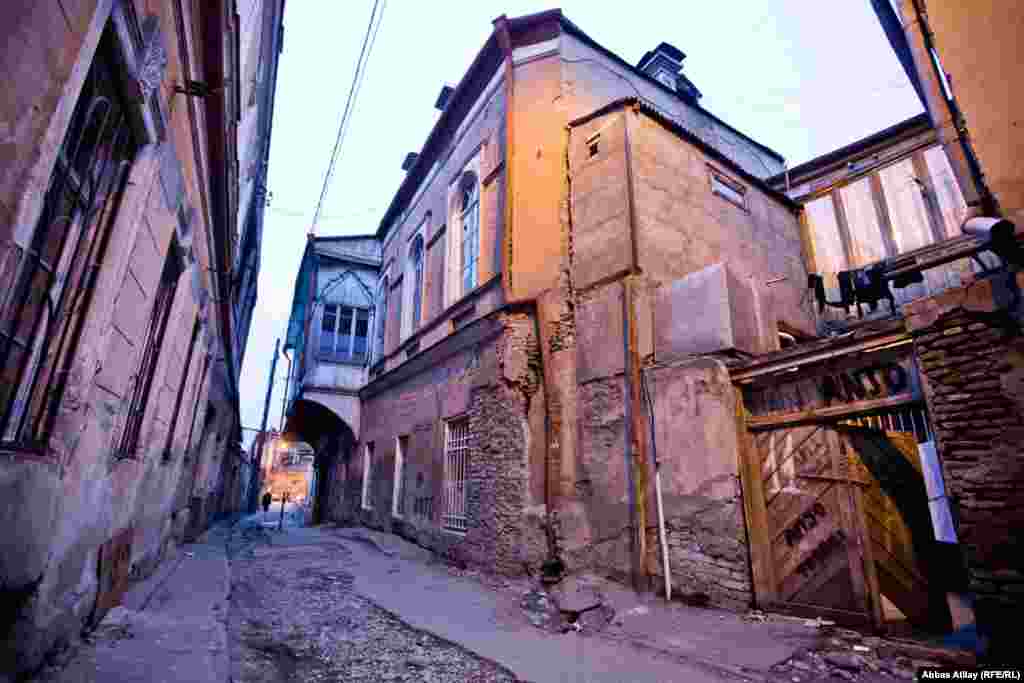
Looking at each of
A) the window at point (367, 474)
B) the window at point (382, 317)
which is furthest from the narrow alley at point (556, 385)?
the window at point (382, 317)

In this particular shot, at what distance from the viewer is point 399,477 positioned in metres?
11.1

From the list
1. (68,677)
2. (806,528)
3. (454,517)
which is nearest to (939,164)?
(806,528)

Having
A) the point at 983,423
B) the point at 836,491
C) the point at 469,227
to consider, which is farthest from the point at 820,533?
the point at 469,227

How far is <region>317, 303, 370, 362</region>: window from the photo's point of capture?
15602mm

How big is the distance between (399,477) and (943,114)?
426 inches

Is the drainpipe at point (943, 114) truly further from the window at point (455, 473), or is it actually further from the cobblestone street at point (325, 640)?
the window at point (455, 473)

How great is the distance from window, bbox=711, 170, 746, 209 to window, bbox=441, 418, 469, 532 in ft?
19.6

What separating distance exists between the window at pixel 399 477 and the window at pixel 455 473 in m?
2.07

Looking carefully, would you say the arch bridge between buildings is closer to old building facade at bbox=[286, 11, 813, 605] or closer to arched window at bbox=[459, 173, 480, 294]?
old building facade at bbox=[286, 11, 813, 605]

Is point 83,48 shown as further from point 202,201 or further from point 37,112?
point 202,201

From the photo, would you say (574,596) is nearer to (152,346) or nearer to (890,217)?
(152,346)

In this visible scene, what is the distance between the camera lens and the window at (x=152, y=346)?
4.59m

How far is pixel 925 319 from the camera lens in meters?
4.16

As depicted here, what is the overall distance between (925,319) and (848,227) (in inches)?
297
